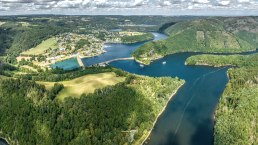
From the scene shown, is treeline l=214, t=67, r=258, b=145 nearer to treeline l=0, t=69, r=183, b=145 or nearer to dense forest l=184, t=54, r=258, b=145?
dense forest l=184, t=54, r=258, b=145

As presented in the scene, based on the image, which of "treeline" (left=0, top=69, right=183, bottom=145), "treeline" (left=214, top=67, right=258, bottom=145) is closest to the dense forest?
"treeline" (left=214, top=67, right=258, bottom=145)

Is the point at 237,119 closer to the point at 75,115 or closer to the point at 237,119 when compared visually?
the point at 237,119

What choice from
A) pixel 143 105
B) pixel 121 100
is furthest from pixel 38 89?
pixel 143 105

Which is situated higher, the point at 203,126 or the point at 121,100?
the point at 121,100

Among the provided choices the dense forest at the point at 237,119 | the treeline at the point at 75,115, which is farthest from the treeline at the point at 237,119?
the treeline at the point at 75,115

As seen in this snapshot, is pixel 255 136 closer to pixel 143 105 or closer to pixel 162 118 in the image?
pixel 162 118

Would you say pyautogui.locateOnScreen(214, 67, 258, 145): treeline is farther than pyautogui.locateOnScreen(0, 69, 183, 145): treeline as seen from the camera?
A: No

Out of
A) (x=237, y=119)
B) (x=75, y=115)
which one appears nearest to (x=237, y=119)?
(x=237, y=119)

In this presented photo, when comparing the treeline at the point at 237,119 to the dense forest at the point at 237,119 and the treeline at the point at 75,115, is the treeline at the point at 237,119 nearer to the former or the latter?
the dense forest at the point at 237,119
